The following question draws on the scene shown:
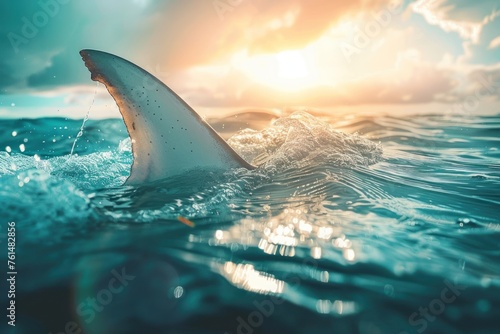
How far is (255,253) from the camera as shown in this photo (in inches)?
104

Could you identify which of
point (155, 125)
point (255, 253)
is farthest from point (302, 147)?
point (255, 253)

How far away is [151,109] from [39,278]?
2.01 meters

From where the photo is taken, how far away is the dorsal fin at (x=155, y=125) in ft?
11.9

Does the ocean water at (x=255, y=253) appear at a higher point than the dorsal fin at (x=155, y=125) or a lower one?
lower

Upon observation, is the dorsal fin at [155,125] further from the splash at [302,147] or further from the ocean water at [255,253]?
the splash at [302,147]

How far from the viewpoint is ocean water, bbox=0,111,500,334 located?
2006mm

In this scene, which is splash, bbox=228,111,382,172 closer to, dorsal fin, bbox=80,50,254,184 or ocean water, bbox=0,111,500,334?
ocean water, bbox=0,111,500,334

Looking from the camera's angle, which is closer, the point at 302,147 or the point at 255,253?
the point at 255,253

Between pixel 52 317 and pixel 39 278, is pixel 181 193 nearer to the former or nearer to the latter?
pixel 39 278

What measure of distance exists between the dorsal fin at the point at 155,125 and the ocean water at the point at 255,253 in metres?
0.20

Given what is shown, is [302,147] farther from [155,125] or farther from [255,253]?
[255,253]

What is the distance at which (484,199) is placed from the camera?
179 inches

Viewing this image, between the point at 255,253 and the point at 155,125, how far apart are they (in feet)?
6.31

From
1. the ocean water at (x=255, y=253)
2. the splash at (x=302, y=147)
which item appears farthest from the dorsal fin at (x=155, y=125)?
the splash at (x=302, y=147)
